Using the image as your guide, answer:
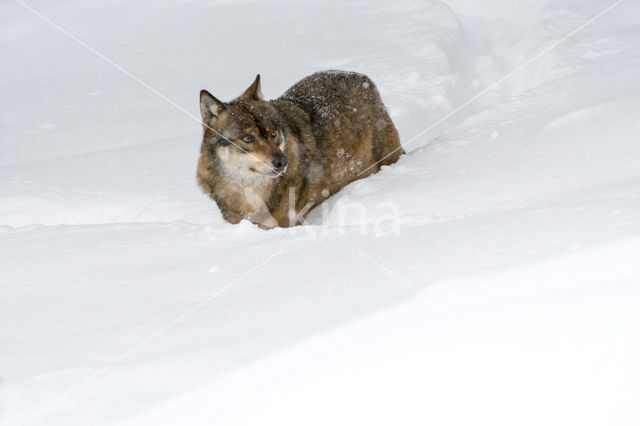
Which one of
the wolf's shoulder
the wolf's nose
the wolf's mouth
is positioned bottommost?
the wolf's mouth

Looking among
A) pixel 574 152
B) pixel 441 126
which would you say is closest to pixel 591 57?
pixel 441 126

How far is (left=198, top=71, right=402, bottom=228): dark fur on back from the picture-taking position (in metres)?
4.47

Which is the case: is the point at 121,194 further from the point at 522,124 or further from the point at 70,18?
the point at 70,18

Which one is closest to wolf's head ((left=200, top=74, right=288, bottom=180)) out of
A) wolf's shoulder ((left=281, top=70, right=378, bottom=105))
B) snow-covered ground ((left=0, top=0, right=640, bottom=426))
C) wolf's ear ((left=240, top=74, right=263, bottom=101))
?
wolf's ear ((left=240, top=74, right=263, bottom=101))

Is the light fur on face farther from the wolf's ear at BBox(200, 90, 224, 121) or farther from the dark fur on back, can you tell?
the wolf's ear at BBox(200, 90, 224, 121)

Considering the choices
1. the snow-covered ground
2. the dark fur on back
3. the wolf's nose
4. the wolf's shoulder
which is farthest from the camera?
the wolf's shoulder

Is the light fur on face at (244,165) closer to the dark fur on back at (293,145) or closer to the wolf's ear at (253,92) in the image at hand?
the dark fur on back at (293,145)

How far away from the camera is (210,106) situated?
15.0ft

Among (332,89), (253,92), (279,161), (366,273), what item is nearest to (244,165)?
(279,161)

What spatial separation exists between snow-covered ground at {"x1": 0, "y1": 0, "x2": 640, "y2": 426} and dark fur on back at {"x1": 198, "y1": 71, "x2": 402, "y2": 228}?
0.36 m

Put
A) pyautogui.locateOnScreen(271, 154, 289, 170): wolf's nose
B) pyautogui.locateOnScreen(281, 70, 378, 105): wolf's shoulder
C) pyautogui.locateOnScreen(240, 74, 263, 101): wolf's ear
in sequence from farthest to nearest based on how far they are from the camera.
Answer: pyautogui.locateOnScreen(281, 70, 378, 105): wolf's shoulder
pyautogui.locateOnScreen(240, 74, 263, 101): wolf's ear
pyautogui.locateOnScreen(271, 154, 289, 170): wolf's nose

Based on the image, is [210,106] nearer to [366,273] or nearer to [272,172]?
[272,172]

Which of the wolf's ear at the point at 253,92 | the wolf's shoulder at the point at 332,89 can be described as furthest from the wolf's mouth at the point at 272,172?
the wolf's shoulder at the point at 332,89

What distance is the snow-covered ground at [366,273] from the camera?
6.48 feet
